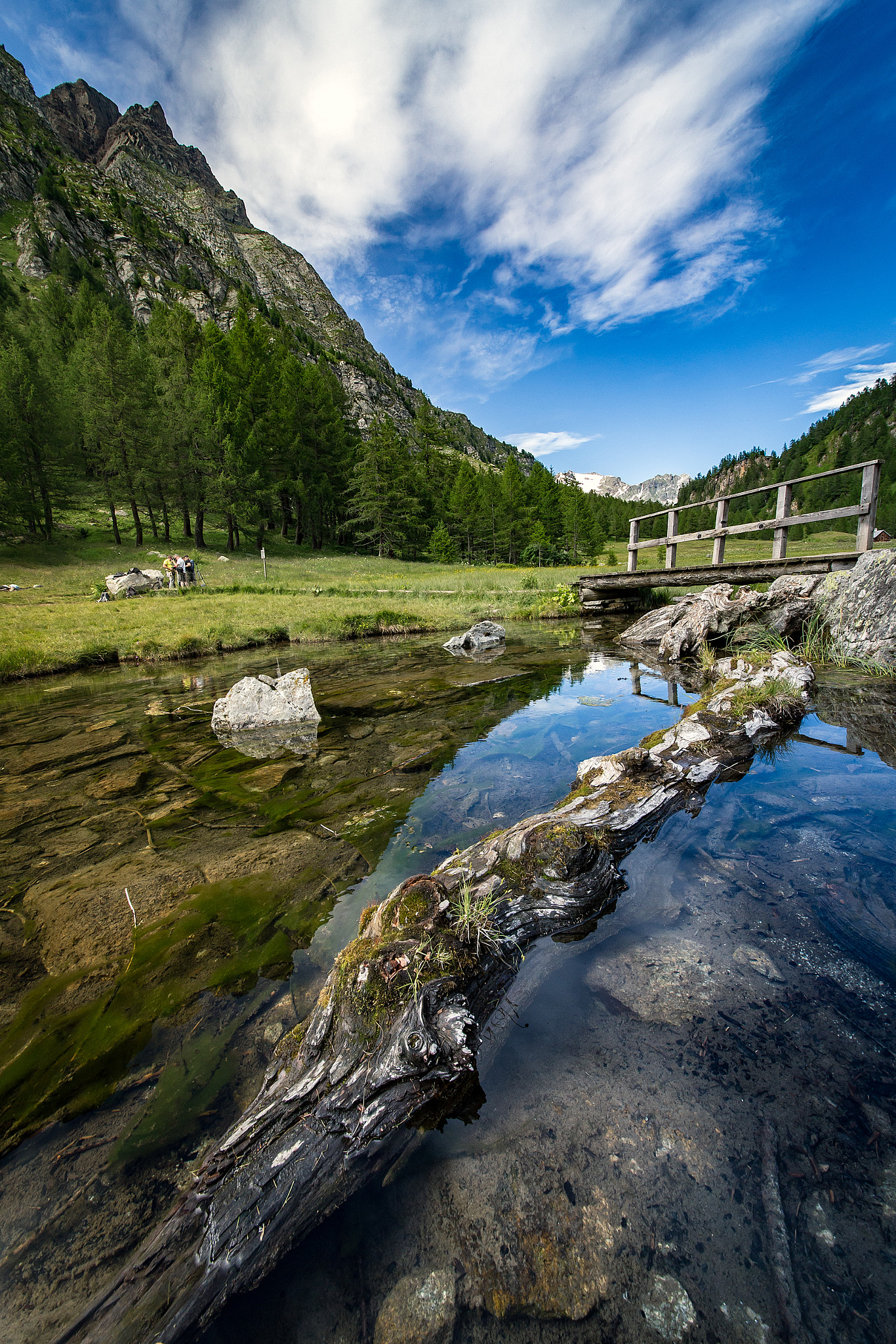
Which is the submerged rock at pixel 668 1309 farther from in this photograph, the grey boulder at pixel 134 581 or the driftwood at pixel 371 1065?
the grey boulder at pixel 134 581

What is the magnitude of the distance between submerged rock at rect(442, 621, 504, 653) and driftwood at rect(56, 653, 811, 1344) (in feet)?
32.5

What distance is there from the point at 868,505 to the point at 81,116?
286929 mm

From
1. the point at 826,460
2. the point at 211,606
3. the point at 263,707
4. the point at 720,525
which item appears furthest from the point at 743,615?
the point at 826,460

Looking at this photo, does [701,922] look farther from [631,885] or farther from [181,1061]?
[181,1061]

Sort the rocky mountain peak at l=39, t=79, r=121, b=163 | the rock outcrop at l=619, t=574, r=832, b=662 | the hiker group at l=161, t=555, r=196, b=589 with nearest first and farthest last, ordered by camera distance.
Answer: the rock outcrop at l=619, t=574, r=832, b=662 → the hiker group at l=161, t=555, r=196, b=589 → the rocky mountain peak at l=39, t=79, r=121, b=163

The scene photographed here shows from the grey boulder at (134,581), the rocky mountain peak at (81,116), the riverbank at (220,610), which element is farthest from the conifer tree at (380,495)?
the rocky mountain peak at (81,116)

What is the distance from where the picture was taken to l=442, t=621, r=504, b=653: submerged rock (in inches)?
531

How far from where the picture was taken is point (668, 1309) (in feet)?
4.84

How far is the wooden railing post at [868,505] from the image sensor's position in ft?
36.7

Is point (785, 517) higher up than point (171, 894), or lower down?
higher up

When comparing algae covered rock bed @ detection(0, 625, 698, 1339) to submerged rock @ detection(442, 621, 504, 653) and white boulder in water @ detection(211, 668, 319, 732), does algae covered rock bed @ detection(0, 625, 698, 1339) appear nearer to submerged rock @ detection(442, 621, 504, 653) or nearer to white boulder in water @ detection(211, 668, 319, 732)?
white boulder in water @ detection(211, 668, 319, 732)

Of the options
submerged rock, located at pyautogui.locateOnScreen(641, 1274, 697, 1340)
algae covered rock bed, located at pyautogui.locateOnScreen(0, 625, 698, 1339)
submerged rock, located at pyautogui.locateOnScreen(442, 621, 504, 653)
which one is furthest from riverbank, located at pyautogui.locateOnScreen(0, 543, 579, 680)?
submerged rock, located at pyautogui.locateOnScreen(641, 1274, 697, 1340)

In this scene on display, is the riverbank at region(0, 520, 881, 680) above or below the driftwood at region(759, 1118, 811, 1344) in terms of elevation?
above

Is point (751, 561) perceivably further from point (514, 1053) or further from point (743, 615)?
point (514, 1053)
